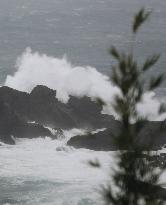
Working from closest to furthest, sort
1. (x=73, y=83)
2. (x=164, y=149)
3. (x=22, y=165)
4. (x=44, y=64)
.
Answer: (x=22, y=165)
(x=164, y=149)
(x=73, y=83)
(x=44, y=64)

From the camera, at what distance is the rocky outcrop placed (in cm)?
4716

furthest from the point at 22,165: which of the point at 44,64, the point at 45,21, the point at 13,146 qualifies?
the point at 45,21

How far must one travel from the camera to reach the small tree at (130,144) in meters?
10.9

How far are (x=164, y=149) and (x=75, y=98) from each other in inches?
494

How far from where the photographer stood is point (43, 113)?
5031 centimetres

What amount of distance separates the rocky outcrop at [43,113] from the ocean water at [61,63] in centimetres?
125

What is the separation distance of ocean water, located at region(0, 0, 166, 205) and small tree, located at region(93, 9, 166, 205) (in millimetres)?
619

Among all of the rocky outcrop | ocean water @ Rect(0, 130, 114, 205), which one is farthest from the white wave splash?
ocean water @ Rect(0, 130, 114, 205)

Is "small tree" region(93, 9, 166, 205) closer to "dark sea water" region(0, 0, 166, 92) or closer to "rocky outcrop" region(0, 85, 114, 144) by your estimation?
"rocky outcrop" region(0, 85, 114, 144)

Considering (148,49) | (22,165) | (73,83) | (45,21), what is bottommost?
(22,165)

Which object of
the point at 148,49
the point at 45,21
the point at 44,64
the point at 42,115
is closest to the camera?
the point at 42,115

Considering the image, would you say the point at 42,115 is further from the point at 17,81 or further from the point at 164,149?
the point at 17,81

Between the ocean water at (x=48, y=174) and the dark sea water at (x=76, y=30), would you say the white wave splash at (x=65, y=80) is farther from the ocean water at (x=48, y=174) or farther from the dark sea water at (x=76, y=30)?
the ocean water at (x=48, y=174)

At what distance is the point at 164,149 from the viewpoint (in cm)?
4403
